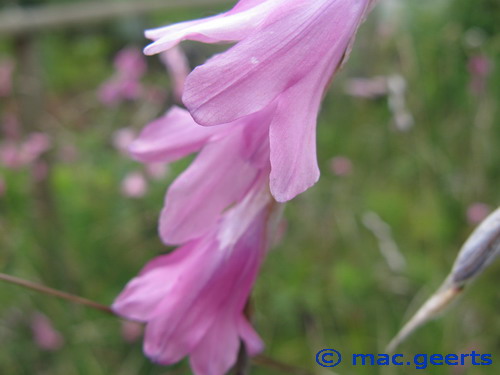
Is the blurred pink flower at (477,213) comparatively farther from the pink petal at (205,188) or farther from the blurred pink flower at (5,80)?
the blurred pink flower at (5,80)

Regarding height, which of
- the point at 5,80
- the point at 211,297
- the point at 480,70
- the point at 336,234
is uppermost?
the point at 211,297

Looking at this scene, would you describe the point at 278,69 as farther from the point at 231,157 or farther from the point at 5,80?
the point at 5,80

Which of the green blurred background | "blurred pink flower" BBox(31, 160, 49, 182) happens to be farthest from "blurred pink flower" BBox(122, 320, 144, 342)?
"blurred pink flower" BBox(31, 160, 49, 182)

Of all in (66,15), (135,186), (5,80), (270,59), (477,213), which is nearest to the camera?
(270,59)

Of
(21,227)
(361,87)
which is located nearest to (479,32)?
(361,87)

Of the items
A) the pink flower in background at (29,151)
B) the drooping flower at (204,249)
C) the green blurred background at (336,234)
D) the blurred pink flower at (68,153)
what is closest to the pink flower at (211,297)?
the drooping flower at (204,249)

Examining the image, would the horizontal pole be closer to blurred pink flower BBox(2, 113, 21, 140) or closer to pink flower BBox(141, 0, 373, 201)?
blurred pink flower BBox(2, 113, 21, 140)

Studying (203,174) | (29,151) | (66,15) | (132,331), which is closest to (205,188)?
(203,174)

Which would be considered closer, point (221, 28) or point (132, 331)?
point (221, 28)
